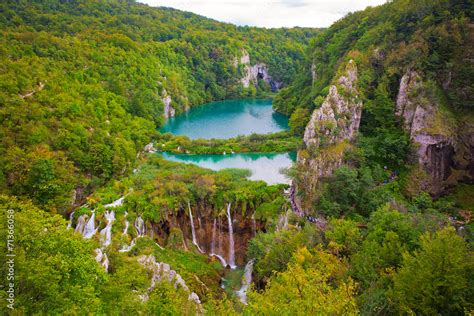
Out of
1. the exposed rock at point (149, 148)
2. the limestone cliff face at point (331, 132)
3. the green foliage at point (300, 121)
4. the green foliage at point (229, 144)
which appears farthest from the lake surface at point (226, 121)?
the limestone cliff face at point (331, 132)

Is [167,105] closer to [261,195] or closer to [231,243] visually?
[261,195]

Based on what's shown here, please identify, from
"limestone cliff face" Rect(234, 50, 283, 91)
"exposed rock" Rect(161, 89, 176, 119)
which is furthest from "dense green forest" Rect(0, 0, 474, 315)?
"limestone cliff face" Rect(234, 50, 283, 91)

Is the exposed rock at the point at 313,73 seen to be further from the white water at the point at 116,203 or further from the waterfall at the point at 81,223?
the waterfall at the point at 81,223

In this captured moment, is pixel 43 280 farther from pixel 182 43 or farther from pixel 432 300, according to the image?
pixel 182 43

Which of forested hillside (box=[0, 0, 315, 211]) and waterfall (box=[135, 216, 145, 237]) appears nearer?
waterfall (box=[135, 216, 145, 237])

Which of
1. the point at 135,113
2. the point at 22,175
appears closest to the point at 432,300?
the point at 22,175

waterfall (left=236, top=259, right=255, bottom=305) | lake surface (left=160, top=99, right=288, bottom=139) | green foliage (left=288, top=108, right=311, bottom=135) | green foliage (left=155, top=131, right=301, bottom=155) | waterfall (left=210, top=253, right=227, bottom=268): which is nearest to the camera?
waterfall (left=236, top=259, right=255, bottom=305)

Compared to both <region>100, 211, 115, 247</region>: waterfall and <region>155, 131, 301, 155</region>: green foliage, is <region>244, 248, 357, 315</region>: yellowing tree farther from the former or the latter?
<region>155, 131, 301, 155</region>: green foliage

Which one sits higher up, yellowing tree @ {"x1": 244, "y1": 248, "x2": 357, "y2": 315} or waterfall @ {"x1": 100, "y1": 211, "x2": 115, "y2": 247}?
yellowing tree @ {"x1": 244, "y1": 248, "x2": 357, "y2": 315}
